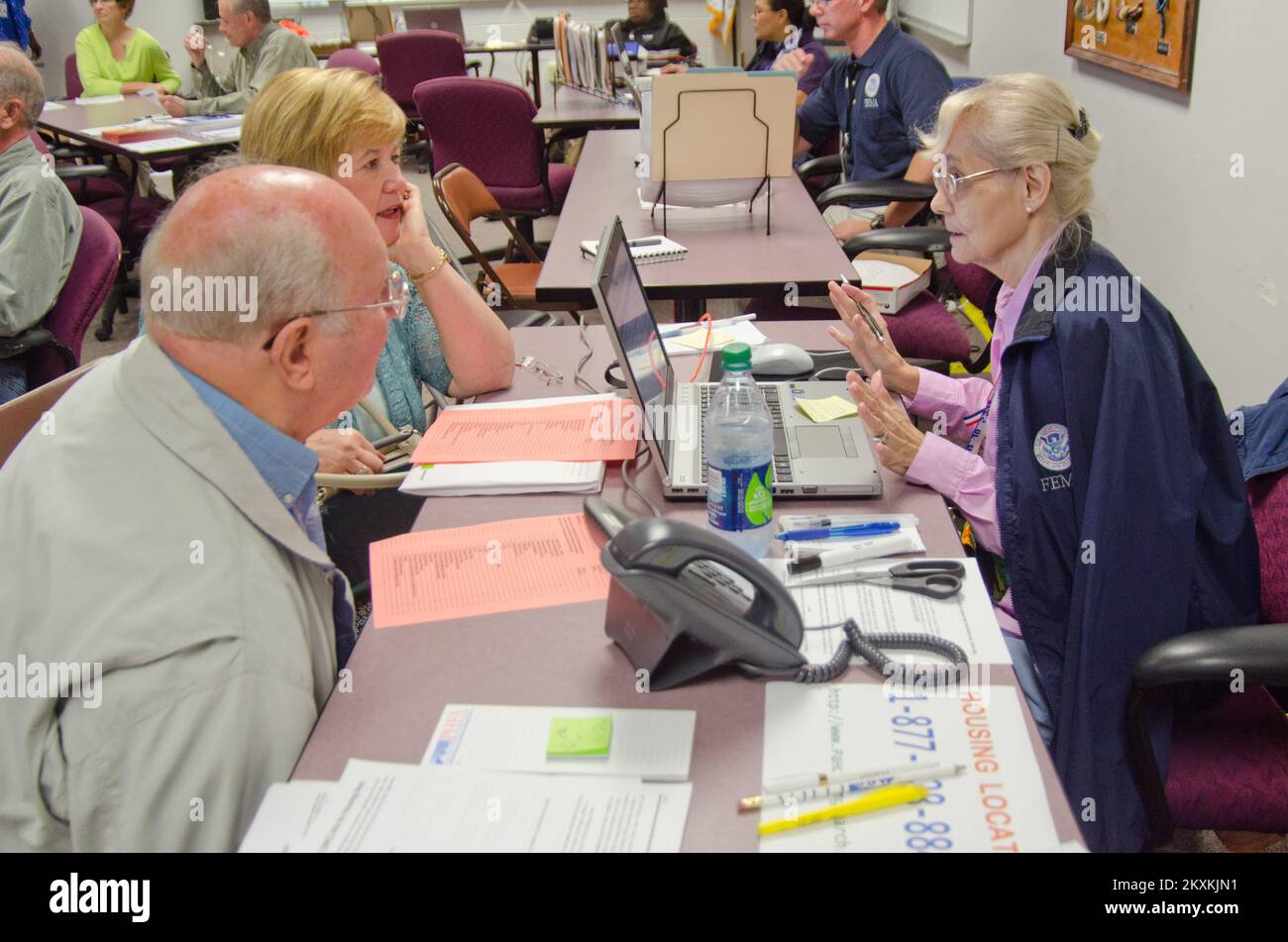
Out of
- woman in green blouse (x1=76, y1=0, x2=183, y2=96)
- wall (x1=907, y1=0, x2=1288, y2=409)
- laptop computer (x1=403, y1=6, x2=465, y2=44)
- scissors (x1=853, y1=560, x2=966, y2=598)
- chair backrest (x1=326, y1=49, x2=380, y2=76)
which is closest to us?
scissors (x1=853, y1=560, x2=966, y2=598)

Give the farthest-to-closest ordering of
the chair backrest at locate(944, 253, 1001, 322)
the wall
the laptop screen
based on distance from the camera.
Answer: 1. the chair backrest at locate(944, 253, 1001, 322)
2. the wall
3. the laptop screen

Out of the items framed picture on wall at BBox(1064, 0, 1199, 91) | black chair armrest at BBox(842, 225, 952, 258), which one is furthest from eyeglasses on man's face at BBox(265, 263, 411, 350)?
framed picture on wall at BBox(1064, 0, 1199, 91)

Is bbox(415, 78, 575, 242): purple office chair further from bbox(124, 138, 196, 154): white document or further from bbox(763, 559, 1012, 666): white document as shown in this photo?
bbox(763, 559, 1012, 666): white document

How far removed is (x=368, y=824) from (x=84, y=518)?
387mm

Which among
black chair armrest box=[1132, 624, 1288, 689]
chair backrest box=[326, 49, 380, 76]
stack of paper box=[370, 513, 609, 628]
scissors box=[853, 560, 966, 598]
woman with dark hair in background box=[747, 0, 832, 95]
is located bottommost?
black chair armrest box=[1132, 624, 1288, 689]

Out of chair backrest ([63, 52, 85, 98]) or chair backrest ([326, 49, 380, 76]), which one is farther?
chair backrest ([63, 52, 85, 98])

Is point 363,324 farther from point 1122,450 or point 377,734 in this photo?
point 1122,450

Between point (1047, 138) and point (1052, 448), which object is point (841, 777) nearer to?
point (1052, 448)

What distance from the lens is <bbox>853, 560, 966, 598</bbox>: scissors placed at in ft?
4.27

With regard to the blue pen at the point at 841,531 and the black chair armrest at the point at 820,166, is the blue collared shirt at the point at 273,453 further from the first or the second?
the black chair armrest at the point at 820,166

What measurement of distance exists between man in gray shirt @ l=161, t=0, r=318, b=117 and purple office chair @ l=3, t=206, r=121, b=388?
2773 mm

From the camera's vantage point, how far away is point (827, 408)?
1811mm

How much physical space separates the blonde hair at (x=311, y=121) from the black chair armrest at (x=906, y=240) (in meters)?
1.60
